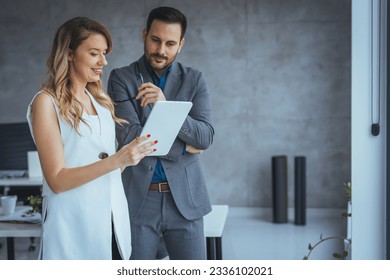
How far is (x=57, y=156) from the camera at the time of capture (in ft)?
4.74

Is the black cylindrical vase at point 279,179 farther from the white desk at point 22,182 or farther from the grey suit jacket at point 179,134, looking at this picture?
the grey suit jacket at point 179,134

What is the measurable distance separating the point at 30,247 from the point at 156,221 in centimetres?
230

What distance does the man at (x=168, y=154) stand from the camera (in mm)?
1763

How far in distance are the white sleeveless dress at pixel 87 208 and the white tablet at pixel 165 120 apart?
14 cm

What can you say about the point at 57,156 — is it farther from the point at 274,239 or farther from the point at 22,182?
the point at 274,239

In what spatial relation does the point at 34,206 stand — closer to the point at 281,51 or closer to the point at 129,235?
the point at 129,235

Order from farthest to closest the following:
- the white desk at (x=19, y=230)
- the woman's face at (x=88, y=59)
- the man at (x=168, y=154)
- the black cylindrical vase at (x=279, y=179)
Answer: the black cylindrical vase at (x=279, y=179)
the white desk at (x=19, y=230)
the man at (x=168, y=154)
the woman's face at (x=88, y=59)

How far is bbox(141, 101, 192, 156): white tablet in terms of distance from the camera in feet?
4.83

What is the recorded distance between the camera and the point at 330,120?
426cm

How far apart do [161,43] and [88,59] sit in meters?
0.32

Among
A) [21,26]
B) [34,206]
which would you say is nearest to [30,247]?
[34,206]

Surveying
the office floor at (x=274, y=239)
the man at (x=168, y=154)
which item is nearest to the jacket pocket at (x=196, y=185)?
the man at (x=168, y=154)

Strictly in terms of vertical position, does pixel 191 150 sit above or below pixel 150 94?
below

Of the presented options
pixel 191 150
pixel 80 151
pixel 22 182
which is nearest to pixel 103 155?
pixel 80 151
